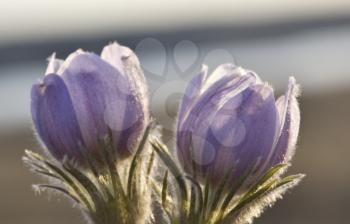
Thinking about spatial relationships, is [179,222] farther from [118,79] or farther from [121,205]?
[118,79]

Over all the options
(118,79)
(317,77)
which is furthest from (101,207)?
(317,77)

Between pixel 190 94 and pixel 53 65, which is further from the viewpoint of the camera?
pixel 53 65

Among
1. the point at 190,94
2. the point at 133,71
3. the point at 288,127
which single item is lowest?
the point at 288,127

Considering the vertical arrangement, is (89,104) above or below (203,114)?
above

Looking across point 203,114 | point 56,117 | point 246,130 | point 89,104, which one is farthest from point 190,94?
point 56,117

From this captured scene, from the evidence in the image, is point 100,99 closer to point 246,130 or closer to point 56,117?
point 56,117
